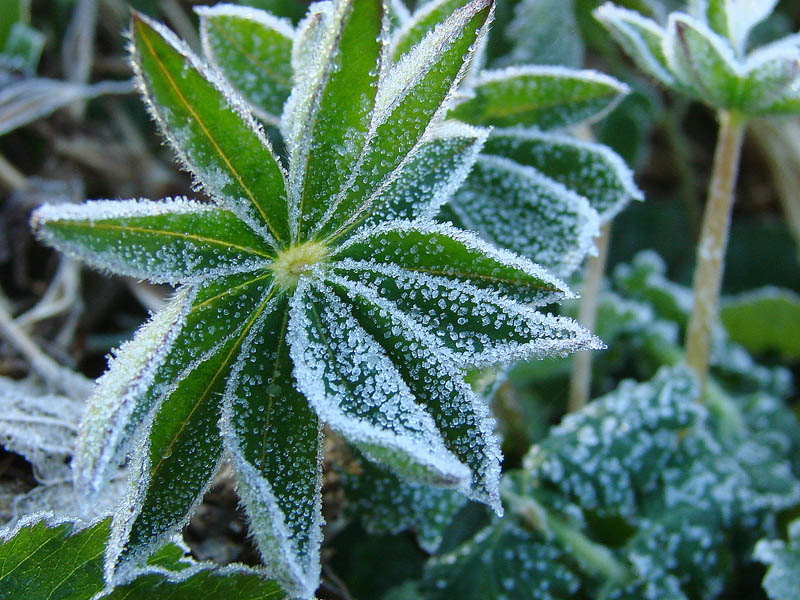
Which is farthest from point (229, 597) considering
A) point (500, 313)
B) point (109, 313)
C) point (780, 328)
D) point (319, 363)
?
point (780, 328)

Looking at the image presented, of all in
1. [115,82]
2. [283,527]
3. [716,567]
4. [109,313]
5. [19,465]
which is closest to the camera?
[283,527]

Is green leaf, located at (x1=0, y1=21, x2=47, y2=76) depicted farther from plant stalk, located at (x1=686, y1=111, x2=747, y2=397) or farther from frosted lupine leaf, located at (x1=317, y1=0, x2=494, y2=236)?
plant stalk, located at (x1=686, y1=111, x2=747, y2=397)

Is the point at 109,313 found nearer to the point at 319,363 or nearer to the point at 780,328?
the point at 319,363

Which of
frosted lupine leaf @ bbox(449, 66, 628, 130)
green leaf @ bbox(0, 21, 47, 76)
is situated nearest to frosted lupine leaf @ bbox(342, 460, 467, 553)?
frosted lupine leaf @ bbox(449, 66, 628, 130)

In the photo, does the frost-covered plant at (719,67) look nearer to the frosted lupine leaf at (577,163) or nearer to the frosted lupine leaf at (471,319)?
the frosted lupine leaf at (577,163)

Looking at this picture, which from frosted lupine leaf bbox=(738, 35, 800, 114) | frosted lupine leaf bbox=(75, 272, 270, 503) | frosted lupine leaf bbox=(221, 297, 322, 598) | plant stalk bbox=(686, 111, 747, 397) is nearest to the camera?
frosted lupine leaf bbox=(75, 272, 270, 503)

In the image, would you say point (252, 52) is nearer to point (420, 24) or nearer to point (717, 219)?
point (420, 24)

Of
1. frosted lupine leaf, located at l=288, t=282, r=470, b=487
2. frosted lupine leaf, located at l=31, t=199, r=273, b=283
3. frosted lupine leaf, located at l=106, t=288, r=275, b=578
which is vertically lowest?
frosted lupine leaf, located at l=106, t=288, r=275, b=578

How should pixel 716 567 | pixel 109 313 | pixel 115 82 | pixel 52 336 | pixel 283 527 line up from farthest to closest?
pixel 115 82
pixel 109 313
pixel 52 336
pixel 716 567
pixel 283 527
